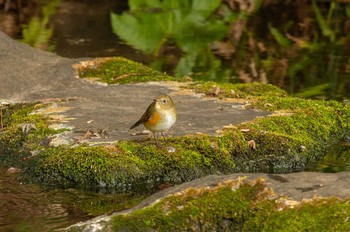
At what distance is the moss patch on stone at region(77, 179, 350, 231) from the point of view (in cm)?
525

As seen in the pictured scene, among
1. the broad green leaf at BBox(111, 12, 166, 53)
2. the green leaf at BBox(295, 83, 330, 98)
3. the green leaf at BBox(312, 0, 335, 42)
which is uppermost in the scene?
the green leaf at BBox(295, 83, 330, 98)

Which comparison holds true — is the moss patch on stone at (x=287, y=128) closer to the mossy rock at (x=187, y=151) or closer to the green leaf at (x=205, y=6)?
the mossy rock at (x=187, y=151)

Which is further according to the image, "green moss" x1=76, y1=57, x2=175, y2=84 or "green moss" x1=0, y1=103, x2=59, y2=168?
"green moss" x1=76, y1=57, x2=175, y2=84

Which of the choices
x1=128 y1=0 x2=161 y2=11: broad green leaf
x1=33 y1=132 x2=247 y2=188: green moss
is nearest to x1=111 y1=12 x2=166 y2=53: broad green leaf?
x1=128 y1=0 x2=161 y2=11: broad green leaf

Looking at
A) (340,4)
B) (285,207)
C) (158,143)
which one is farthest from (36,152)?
(340,4)

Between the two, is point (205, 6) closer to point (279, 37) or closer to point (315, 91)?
point (279, 37)

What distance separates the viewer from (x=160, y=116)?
6.89 metres

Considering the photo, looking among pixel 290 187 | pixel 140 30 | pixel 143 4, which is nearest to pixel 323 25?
pixel 143 4

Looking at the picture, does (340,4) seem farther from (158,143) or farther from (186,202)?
(186,202)

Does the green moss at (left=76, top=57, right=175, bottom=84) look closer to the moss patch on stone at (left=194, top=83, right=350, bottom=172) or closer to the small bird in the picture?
the moss patch on stone at (left=194, top=83, right=350, bottom=172)

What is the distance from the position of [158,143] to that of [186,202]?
5.23ft

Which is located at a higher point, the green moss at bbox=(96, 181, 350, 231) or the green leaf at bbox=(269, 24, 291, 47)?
the green moss at bbox=(96, 181, 350, 231)

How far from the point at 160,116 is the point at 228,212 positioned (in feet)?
5.29

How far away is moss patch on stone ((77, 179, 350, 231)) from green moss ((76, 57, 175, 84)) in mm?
3844
